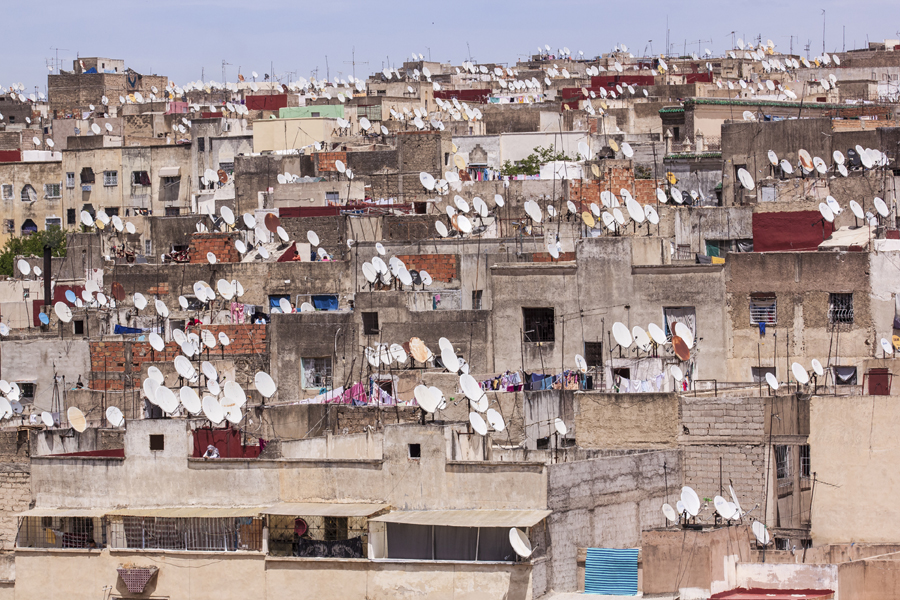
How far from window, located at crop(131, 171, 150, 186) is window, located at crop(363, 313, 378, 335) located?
102 feet

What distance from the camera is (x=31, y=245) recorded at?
69.1m

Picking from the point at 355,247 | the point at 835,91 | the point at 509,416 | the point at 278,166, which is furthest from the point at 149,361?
the point at 835,91

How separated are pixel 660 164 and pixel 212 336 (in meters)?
20.2

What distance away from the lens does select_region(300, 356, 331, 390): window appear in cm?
4319

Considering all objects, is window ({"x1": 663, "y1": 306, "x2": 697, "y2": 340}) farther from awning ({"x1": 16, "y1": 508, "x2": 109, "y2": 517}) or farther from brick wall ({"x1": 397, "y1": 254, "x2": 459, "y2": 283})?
awning ({"x1": 16, "y1": 508, "x2": 109, "y2": 517})

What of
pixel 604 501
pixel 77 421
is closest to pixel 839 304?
pixel 604 501

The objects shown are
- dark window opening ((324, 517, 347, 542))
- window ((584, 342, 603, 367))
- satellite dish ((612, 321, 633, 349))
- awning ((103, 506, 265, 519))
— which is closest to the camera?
dark window opening ((324, 517, 347, 542))

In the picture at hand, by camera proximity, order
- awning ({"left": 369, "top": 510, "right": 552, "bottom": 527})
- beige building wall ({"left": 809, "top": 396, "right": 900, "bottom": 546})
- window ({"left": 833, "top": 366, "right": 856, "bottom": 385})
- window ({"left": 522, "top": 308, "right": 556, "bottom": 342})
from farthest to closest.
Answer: window ({"left": 522, "top": 308, "right": 556, "bottom": 342}) → window ({"left": 833, "top": 366, "right": 856, "bottom": 385}) → beige building wall ({"left": 809, "top": 396, "right": 900, "bottom": 546}) → awning ({"left": 369, "top": 510, "right": 552, "bottom": 527})

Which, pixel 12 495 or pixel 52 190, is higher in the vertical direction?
pixel 52 190

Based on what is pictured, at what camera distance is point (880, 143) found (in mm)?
51875

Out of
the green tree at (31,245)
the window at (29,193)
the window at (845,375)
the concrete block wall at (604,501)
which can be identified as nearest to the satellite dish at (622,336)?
the concrete block wall at (604,501)

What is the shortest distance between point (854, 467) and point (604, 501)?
5.05m

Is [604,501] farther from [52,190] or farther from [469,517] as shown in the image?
[52,190]

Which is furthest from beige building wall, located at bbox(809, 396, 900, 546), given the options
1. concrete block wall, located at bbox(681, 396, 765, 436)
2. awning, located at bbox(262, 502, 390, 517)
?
awning, located at bbox(262, 502, 390, 517)
